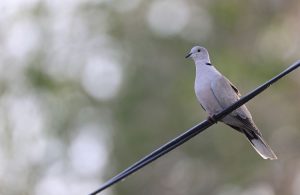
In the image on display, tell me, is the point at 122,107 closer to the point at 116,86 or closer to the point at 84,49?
the point at 116,86

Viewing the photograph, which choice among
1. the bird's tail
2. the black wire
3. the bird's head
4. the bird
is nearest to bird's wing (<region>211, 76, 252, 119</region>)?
the bird

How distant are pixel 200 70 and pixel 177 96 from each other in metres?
8.28

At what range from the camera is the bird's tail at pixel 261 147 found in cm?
750

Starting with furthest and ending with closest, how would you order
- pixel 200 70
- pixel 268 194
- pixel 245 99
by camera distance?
pixel 268 194
pixel 200 70
pixel 245 99

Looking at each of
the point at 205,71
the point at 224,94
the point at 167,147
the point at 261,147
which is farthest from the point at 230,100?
the point at 167,147

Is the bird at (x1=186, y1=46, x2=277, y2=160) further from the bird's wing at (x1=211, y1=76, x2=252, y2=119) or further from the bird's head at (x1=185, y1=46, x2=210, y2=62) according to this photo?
the bird's head at (x1=185, y1=46, x2=210, y2=62)

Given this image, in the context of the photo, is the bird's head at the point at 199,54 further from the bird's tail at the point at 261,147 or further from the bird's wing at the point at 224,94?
the bird's tail at the point at 261,147

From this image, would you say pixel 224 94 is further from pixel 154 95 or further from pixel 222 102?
pixel 154 95

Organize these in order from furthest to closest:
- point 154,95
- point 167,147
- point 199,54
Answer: point 154,95
point 199,54
point 167,147

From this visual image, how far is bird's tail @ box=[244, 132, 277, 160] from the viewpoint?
24.6 feet

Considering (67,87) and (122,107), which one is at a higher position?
(67,87)

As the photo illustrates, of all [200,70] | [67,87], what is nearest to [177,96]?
[67,87]

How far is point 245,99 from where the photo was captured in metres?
5.72

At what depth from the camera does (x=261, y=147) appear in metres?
7.52
